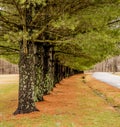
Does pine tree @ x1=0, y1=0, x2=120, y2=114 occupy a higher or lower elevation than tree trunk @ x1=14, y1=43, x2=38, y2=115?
higher

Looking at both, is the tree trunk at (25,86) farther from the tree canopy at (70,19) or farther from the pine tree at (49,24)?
the tree canopy at (70,19)

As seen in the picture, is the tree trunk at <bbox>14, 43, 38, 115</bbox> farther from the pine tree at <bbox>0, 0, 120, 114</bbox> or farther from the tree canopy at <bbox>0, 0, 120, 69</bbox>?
the tree canopy at <bbox>0, 0, 120, 69</bbox>

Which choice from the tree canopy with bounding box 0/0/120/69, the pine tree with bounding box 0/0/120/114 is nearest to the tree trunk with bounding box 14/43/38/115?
the pine tree with bounding box 0/0/120/114

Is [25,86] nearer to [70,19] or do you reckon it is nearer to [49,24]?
[49,24]

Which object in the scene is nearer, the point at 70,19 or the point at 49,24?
the point at 70,19

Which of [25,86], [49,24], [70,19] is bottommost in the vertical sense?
[25,86]

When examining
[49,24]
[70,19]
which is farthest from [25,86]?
[70,19]

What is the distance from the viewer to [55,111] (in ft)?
53.9

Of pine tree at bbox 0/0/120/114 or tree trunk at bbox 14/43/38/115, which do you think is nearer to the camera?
pine tree at bbox 0/0/120/114

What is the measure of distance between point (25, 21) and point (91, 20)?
2.96 meters

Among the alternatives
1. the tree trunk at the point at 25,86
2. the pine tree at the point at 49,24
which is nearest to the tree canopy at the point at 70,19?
the pine tree at the point at 49,24

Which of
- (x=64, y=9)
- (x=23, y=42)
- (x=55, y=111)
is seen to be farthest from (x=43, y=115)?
(x=64, y=9)

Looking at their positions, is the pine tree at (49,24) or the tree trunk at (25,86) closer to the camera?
the pine tree at (49,24)

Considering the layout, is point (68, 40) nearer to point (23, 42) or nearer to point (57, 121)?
point (23, 42)
